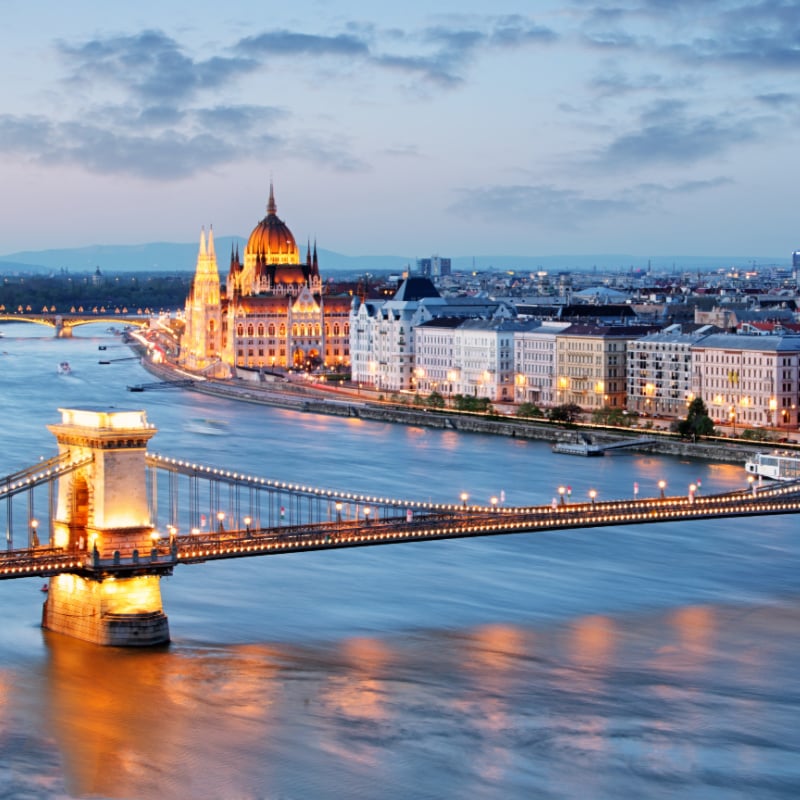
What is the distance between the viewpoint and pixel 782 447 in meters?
35.8

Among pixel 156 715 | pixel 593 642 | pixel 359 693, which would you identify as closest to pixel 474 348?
pixel 593 642

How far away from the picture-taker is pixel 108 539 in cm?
1880

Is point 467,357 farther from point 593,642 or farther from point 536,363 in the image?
point 593,642

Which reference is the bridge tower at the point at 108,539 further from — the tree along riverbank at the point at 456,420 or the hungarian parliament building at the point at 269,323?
the hungarian parliament building at the point at 269,323

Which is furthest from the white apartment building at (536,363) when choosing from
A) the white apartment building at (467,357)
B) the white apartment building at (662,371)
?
the white apartment building at (662,371)

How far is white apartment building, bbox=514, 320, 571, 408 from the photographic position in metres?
48.7

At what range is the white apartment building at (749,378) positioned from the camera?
132 feet

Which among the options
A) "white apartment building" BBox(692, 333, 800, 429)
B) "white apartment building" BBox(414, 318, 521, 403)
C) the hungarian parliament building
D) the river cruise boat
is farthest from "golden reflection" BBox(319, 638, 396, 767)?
the hungarian parliament building

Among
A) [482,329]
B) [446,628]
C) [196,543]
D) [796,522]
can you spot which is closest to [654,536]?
[796,522]

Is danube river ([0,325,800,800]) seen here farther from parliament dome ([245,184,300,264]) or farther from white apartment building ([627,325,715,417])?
parliament dome ([245,184,300,264])

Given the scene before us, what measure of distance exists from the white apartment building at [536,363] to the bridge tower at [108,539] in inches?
1155

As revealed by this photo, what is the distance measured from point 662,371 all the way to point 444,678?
2713cm

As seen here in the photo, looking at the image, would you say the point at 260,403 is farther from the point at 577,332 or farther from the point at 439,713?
the point at 439,713

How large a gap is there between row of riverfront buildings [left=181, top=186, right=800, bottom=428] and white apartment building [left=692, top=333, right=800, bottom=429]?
29 millimetres
